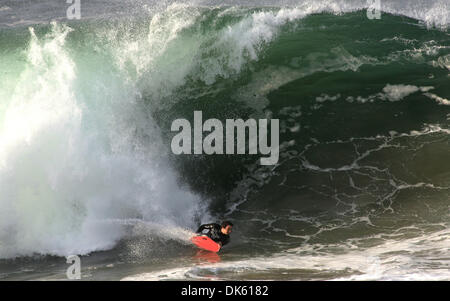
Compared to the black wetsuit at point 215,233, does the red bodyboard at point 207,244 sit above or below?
below

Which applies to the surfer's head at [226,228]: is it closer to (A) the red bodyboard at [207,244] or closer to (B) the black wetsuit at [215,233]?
(B) the black wetsuit at [215,233]

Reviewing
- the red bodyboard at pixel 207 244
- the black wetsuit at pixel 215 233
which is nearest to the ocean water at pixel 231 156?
the red bodyboard at pixel 207 244

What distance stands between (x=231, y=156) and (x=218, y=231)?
→ 3.19 metres

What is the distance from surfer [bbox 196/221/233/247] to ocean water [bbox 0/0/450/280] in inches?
11.3

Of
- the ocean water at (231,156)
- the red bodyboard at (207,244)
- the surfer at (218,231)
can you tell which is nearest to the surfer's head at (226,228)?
the surfer at (218,231)

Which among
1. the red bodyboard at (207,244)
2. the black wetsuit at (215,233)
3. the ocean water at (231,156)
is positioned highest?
the ocean water at (231,156)

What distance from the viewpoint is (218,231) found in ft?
34.1

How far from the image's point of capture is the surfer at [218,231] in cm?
1034

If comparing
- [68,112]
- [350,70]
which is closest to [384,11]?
[350,70]

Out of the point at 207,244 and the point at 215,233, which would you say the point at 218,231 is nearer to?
the point at 215,233

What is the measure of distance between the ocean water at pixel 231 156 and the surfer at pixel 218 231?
288mm

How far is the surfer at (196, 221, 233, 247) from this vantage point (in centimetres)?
1034

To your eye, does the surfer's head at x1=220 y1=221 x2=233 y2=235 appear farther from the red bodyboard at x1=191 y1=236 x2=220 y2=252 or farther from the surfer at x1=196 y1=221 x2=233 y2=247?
the red bodyboard at x1=191 y1=236 x2=220 y2=252

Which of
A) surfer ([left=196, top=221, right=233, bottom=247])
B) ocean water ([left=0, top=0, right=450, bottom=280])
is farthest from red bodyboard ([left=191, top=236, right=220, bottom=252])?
ocean water ([left=0, top=0, right=450, bottom=280])
